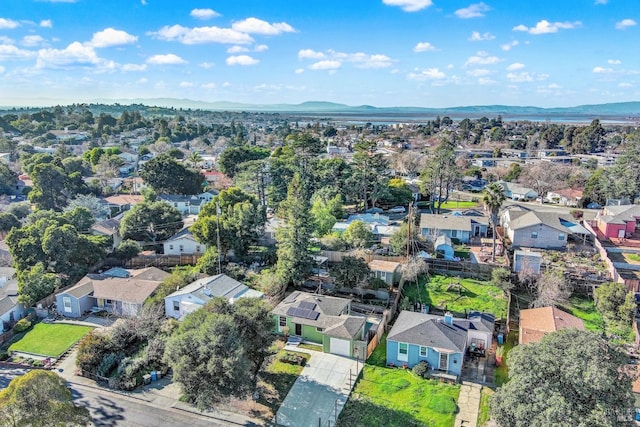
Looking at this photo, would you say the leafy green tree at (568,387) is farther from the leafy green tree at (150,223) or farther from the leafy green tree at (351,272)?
the leafy green tree at (150,223)

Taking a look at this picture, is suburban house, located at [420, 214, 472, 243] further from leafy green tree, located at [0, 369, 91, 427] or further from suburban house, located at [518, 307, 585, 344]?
leafy green tree, located at [0, 369, 91, 427]

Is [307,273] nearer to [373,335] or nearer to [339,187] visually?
[373,335]

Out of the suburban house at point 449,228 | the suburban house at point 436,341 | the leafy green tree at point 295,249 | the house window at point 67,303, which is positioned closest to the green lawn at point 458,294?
the suburban house at point 436,341

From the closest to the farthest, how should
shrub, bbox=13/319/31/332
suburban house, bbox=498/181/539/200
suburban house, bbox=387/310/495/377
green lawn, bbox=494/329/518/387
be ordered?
1. green lawn, bbox=494/329/518/387
2. suburban house, bbox=387/310/495/377
3. shrub, bbox=13/319/31/332
4. suburban house, bbox=498/181/539/200

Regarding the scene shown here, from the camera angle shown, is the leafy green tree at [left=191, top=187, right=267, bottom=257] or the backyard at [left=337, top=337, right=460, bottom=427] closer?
the backyard at [left=337, top=337, right=460, bottom=427]

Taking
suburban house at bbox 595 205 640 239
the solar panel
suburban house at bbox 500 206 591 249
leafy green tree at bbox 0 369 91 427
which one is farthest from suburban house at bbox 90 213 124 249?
suburban house at bbox 595 205 640 239
